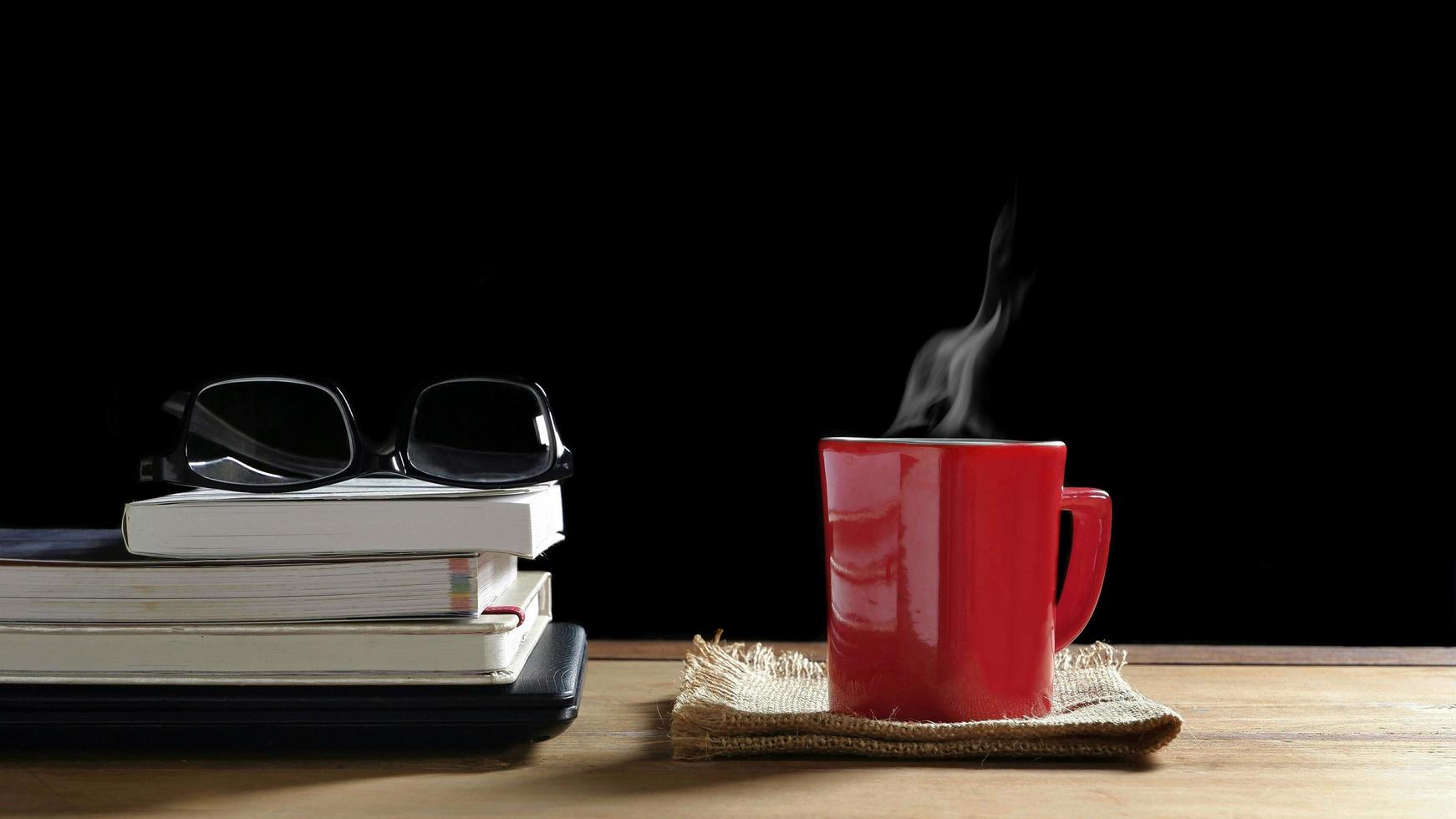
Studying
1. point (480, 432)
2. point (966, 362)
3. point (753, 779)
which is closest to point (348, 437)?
point (480, 432)

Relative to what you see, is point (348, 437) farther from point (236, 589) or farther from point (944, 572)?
point (944, 572)

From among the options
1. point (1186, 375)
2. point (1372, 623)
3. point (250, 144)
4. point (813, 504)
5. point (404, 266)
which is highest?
point (250, 144)

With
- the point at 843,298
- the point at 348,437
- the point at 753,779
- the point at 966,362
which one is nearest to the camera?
the point at 753,779

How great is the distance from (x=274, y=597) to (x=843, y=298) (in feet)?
2.03

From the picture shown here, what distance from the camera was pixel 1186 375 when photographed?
1.06 m

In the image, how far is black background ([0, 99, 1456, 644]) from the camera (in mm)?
1051

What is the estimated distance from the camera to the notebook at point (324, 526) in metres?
0.62

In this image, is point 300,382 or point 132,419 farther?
point 132,419

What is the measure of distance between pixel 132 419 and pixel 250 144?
0.30m

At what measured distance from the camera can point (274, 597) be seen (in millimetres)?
621

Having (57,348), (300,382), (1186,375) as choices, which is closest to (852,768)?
(300,382)

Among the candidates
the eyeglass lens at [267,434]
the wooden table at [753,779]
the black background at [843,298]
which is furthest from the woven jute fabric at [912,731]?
the black background at [843,298]

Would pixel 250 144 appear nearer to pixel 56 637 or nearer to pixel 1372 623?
pixel 56 637

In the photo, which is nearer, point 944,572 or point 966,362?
point 944,572
